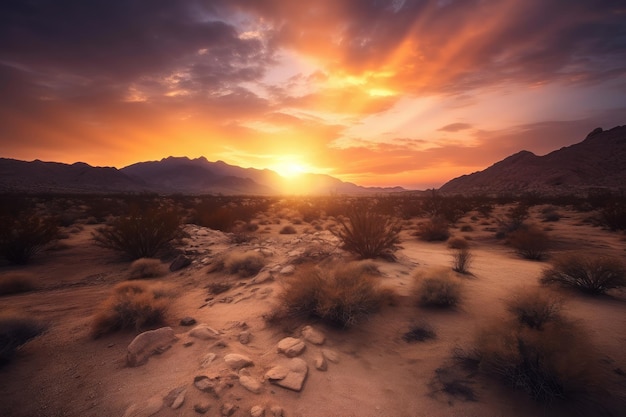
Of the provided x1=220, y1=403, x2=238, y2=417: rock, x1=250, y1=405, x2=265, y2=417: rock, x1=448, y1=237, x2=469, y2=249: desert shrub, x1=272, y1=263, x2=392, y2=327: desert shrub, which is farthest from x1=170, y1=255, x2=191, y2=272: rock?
x1=448, y1=237, x2=469, y2=249: desert shrub

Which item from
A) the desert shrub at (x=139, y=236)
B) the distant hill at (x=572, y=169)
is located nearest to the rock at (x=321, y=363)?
the desert shrub at (x=139, y=236)

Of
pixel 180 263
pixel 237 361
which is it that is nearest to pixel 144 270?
pixel 180 263

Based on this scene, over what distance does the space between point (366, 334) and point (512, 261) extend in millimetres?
7116

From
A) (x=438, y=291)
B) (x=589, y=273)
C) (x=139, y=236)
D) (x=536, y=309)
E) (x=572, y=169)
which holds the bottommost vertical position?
(x=139, y=236)

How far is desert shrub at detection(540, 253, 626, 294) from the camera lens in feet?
17.8

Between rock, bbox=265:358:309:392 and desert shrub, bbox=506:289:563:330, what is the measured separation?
10.6 ft

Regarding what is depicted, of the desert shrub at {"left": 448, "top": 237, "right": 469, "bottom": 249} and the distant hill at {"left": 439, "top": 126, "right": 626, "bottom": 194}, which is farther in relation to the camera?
the distant hill at {"left": 439, "top": 126, "right": 626, "bottom": 194}

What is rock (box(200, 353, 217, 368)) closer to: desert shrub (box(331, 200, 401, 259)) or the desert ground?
the desert ground

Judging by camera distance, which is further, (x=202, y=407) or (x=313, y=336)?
(x=313, y=336)

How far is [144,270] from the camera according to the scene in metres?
8.25

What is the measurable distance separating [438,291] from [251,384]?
3536mm

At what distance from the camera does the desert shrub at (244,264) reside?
7590 mm

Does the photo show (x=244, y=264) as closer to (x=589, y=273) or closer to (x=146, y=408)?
(x=146, y=408)

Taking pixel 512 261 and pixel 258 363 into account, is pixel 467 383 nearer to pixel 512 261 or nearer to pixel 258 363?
pixel 258 363
